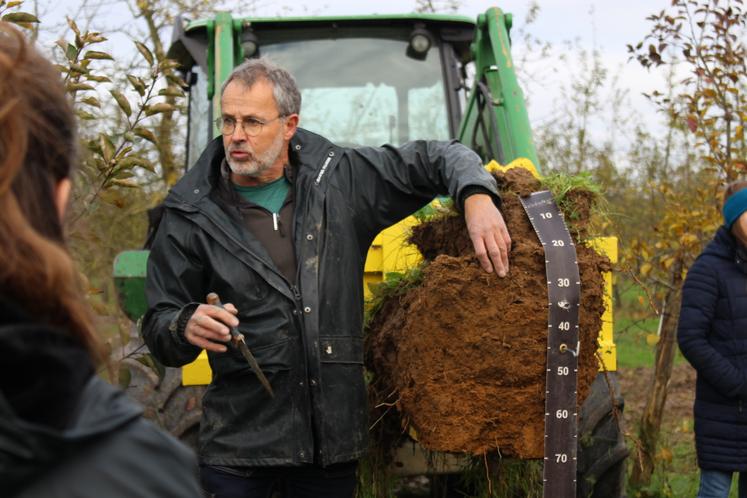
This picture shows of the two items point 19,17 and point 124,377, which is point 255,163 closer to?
point 19,17

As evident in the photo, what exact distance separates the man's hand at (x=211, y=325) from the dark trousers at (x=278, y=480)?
479 millimetres

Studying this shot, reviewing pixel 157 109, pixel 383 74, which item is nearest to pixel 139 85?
pixel 157 109

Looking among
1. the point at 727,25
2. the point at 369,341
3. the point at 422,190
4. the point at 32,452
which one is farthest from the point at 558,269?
the point at 727,25

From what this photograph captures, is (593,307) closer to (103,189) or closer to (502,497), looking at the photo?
(502,497)

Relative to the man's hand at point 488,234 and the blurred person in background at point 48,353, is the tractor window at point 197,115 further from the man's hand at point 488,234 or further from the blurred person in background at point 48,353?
the blurred person in background at point 48,353

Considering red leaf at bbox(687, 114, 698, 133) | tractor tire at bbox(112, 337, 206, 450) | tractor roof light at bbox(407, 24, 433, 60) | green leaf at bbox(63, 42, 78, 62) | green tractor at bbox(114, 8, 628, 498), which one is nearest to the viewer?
green leaf at bbox(63, 42, 78, 62)

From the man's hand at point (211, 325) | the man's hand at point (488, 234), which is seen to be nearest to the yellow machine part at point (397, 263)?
the man's hand at point (488, 234)

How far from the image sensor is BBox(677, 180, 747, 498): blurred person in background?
13.9 feet

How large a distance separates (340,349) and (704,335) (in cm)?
187

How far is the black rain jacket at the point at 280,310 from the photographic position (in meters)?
3.01

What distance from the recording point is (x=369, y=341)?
355 cm

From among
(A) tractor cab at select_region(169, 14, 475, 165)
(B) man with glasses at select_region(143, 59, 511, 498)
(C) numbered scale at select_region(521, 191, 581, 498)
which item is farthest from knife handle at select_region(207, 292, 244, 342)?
(A) tractor cab at select_region(169, 14, 475, 165)

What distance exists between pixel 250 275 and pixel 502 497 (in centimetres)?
125

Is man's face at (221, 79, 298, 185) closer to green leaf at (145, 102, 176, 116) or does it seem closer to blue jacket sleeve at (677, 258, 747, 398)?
green leaf at (145, 102, 176, 116)
